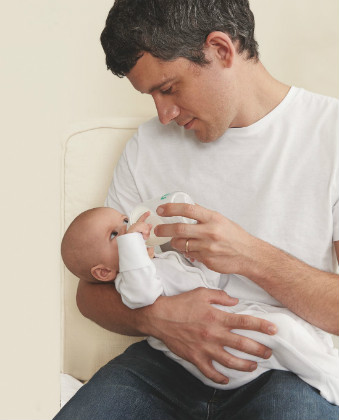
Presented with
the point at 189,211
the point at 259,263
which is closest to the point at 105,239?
the point at 189,211

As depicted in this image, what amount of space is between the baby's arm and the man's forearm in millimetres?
230

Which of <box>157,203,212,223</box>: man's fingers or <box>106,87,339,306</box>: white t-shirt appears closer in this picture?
<box>157,203,212,223</box>: man's fingers

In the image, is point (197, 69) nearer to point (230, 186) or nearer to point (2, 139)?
point (230, 186)

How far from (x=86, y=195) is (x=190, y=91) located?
0.48 meters

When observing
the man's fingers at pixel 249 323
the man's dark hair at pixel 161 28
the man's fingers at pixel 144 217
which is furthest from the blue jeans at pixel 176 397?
the man's dark hair at pixel 161 28

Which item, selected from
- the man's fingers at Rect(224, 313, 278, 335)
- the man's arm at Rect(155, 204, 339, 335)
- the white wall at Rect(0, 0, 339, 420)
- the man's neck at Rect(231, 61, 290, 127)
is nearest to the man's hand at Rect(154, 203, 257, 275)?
the man's arm at Rect(155, 204, 339, 335)

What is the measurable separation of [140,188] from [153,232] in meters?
0.18

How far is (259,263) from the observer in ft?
4.50

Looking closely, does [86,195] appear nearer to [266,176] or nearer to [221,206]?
[221,206]

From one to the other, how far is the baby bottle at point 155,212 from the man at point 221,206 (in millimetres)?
94

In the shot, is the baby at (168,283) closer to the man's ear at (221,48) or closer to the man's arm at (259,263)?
the man's arm at (259,263)

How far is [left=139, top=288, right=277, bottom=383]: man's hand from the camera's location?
1312 millimetres

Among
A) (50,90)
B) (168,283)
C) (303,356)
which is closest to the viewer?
(303,356)

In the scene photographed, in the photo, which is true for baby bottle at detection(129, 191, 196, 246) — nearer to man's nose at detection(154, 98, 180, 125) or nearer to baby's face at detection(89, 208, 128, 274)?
baby's face at detection(89, 208, 128, 274)
